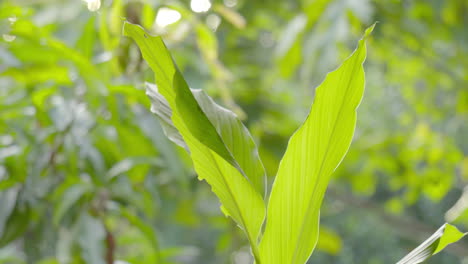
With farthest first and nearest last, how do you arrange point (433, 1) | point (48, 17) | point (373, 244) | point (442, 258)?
point (373, 244) < point (442, 258) < point (48, 17) < point (433, 1)

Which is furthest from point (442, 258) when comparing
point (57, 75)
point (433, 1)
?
point (57, 75)

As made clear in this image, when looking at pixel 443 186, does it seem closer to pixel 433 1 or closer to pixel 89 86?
pixel 433 1

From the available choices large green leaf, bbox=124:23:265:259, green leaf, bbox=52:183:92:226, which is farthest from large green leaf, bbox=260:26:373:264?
green leaf, bbox=52:183:92:226

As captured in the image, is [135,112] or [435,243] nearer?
[435,243]

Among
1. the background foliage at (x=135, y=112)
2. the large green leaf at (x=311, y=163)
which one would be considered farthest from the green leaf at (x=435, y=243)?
the background foliage at (x=135, y=112)

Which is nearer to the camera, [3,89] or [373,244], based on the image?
[3,89]

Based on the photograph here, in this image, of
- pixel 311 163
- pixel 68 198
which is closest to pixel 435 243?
pixel 311 163

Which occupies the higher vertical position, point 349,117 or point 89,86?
point 349,117

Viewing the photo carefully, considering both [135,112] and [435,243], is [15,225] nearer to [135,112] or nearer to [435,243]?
[135,112]
